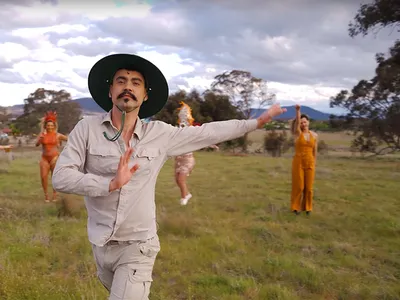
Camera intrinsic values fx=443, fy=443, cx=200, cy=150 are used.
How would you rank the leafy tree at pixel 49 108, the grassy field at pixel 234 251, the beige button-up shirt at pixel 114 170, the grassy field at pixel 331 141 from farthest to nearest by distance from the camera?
the leafy tree at pixel 49 108 < the grassy field at pixel 331 141 < the grassy field at pixel 234 251 < the beige button-up shirt at pixel 114 170

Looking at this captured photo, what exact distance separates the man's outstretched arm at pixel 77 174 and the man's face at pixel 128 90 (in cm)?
27

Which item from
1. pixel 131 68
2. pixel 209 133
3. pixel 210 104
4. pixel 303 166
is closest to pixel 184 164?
pixel 303 166

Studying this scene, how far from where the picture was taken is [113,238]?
276 cm

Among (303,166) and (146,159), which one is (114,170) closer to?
(146,159)

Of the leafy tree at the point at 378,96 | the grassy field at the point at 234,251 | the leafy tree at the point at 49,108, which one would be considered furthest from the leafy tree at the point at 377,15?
the leafy tree at the point at 49,108

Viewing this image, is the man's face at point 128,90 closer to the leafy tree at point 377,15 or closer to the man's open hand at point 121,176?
the man's open hand at point 121,176

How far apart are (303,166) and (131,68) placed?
679 cm

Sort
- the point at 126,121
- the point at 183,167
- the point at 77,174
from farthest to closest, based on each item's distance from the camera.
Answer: the point at 183,167, the point at 126,121, the point at 77,174

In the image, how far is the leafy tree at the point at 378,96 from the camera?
17469 millimetres

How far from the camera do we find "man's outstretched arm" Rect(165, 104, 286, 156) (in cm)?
308

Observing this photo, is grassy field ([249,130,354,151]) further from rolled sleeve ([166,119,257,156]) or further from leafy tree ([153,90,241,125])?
rolled sleeve ([166,119,257,156])

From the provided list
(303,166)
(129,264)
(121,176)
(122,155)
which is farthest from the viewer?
(303,166)

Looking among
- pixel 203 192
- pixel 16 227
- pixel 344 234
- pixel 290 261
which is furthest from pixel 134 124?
pixel 203 192

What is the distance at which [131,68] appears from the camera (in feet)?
9.79
